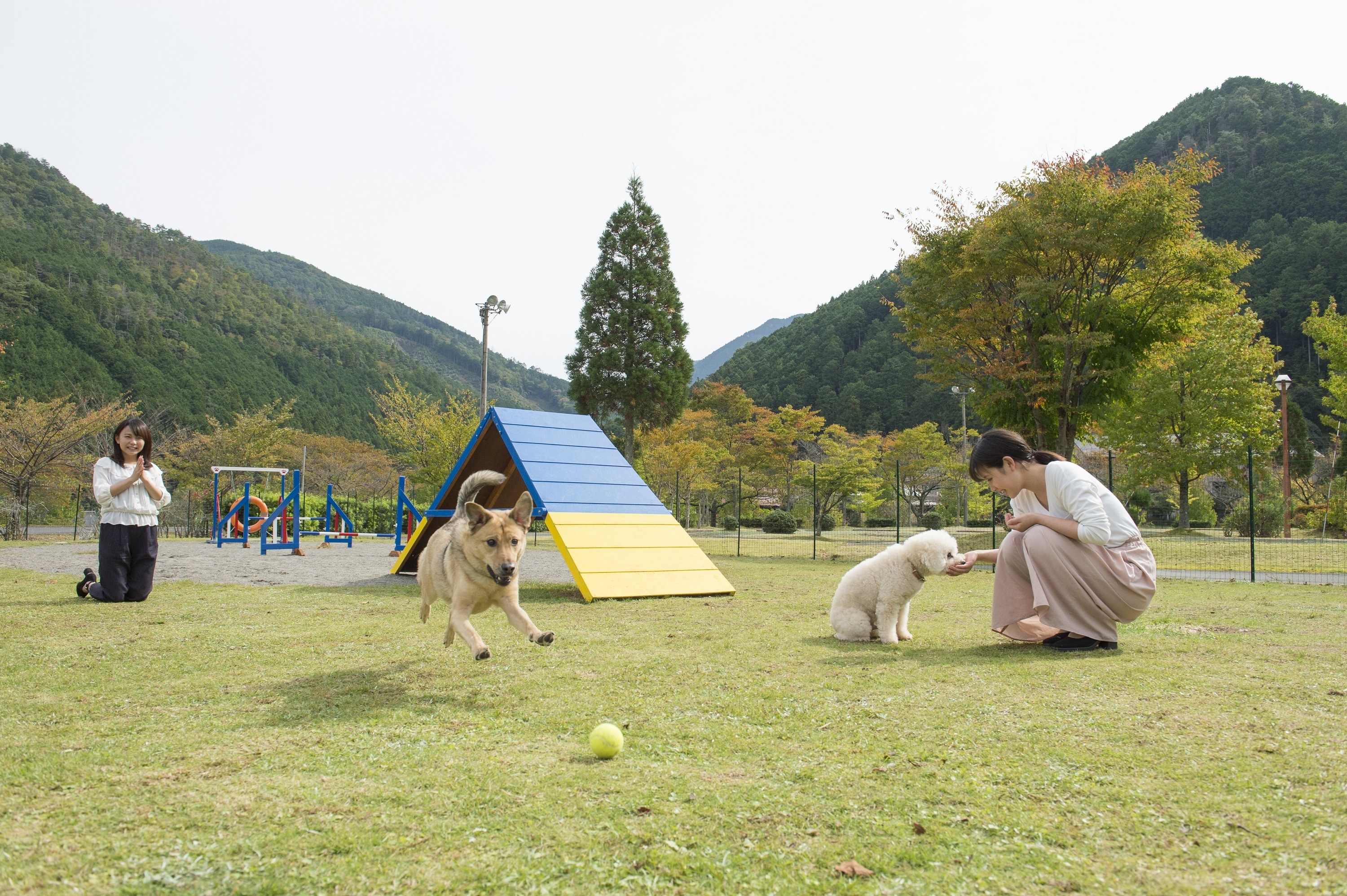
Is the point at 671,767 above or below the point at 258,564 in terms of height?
above

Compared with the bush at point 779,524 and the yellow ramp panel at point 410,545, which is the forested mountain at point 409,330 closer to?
the bush at point 779,524

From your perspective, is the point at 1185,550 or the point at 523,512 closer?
the point at 523,512

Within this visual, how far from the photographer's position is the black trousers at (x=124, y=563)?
24.5 feet

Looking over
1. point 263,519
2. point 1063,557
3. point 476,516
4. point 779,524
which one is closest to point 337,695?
point 476,516

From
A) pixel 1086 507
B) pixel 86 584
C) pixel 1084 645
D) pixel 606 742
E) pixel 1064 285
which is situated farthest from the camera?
pixel 1064 285

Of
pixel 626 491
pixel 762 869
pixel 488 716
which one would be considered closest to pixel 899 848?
pixel 762 869

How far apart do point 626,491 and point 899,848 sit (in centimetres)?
807

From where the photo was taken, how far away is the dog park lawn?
1.94m

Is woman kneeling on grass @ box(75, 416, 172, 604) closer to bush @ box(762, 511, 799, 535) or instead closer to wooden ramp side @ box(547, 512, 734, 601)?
Result: wooden ramp side @ box(547, 512, 734, 601)

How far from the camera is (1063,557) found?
194 inches

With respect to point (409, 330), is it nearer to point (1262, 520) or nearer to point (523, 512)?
point (1262, 520)

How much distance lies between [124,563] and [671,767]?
7.30 meters

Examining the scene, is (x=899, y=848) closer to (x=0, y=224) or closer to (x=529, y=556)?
(x=529, y=556)

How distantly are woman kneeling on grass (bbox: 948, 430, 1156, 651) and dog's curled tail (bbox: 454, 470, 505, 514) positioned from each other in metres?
3.13
